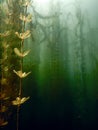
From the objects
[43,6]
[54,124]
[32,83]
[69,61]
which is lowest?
[54,124]

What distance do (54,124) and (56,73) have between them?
530mm

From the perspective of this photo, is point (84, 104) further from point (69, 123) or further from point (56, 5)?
point (56, 5)

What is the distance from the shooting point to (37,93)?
256 cm

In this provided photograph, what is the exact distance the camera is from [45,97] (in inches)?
101

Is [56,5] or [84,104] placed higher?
[56,5]

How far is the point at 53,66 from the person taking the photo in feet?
8.42

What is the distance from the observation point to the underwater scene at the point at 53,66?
251 cm

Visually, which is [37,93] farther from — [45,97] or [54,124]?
→ [54,124]

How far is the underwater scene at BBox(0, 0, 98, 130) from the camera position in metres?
2.51

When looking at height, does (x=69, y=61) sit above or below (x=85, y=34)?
below

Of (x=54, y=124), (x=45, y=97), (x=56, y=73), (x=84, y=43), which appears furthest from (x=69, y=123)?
(x=84, y=43)

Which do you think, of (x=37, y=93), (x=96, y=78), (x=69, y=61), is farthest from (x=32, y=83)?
(x=96, y=78)

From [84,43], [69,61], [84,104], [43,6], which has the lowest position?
[84,104]

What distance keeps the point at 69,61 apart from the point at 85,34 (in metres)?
0.33
